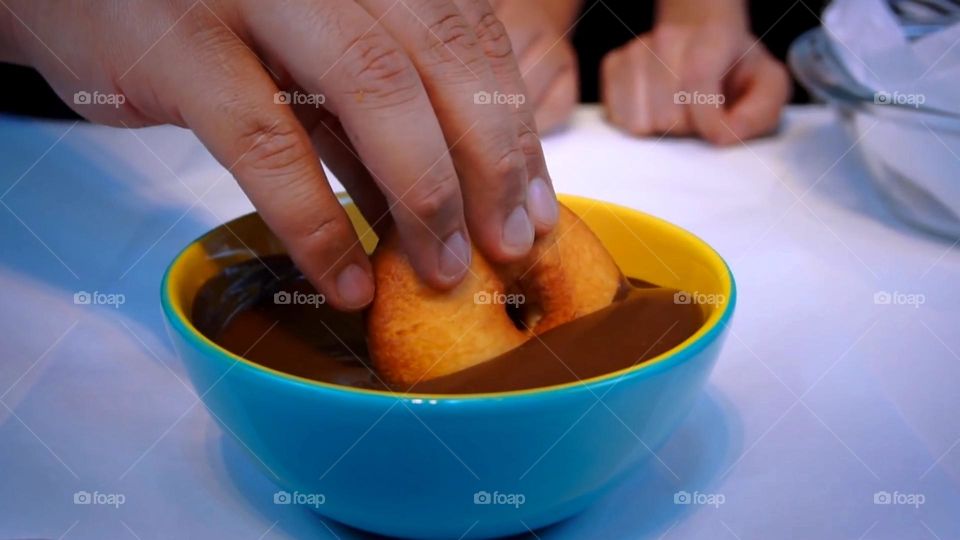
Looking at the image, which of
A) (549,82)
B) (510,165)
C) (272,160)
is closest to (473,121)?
(510,165)

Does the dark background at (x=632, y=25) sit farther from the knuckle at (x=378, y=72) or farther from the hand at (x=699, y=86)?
the knuckle at (x=378, y=72)

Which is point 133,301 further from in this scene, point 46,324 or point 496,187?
point 496,187

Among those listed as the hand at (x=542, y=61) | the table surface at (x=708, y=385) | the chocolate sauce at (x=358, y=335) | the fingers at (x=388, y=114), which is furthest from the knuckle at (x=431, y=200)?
the hand at (x=542, y=61)

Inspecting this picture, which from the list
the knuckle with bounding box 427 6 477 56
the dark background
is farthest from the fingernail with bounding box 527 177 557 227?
the dark background

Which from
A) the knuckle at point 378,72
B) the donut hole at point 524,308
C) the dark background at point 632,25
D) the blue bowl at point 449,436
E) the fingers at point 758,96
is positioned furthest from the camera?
the dark background at point 632,25

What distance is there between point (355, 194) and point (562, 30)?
108 centimetres

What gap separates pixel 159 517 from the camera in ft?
2.07

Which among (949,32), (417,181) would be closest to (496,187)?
(417,181)

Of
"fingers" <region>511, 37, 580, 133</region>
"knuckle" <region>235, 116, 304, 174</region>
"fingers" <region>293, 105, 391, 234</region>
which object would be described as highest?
"knuckle" <region>235, 116, 304, 174</region>

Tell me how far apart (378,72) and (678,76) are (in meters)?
0.94

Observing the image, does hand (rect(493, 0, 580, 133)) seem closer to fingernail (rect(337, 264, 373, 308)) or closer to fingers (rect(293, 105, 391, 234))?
fingers (rect(293, 105, 391, 234))

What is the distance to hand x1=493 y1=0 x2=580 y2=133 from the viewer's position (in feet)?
4.71

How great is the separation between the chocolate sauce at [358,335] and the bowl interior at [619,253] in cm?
1

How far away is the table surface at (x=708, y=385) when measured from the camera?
2.12 ft
